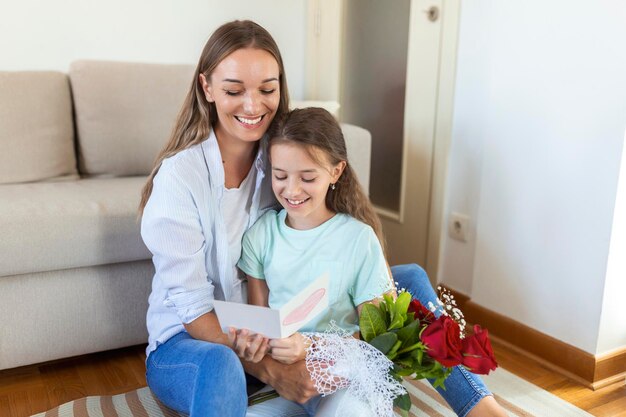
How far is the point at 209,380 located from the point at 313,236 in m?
0.41

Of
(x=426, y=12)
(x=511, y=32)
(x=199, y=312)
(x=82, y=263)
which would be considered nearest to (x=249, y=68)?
(x=199, y=312)

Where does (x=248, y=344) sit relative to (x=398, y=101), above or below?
below

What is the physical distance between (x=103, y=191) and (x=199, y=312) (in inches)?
31.3

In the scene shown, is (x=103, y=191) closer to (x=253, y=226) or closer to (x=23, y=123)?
(x=23, y=123)

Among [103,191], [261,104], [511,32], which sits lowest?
[103,191]

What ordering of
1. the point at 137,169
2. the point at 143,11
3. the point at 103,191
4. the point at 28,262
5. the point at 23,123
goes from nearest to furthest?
the point at 28,262
the point at 103,191
the point at 23,123
the point at 137,169
the point at 143,11

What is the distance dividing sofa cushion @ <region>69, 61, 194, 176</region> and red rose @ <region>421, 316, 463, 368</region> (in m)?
1.43

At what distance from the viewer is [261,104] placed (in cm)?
135

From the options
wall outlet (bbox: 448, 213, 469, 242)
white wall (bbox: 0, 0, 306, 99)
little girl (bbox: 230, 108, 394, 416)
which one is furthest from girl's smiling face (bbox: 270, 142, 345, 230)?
white wall (bbox: 0, 0, 306, 99)

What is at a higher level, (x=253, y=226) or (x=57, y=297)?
(x=253, y=226)

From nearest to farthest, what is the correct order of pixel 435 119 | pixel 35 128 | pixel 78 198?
pixel 78 198, pixel 35 128, pixel 435 119

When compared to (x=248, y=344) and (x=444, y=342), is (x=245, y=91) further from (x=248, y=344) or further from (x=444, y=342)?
(x=444, y=342)

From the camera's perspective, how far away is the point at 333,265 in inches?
53.1

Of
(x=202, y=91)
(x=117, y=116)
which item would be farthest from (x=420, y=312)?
(x=117, y=116)
